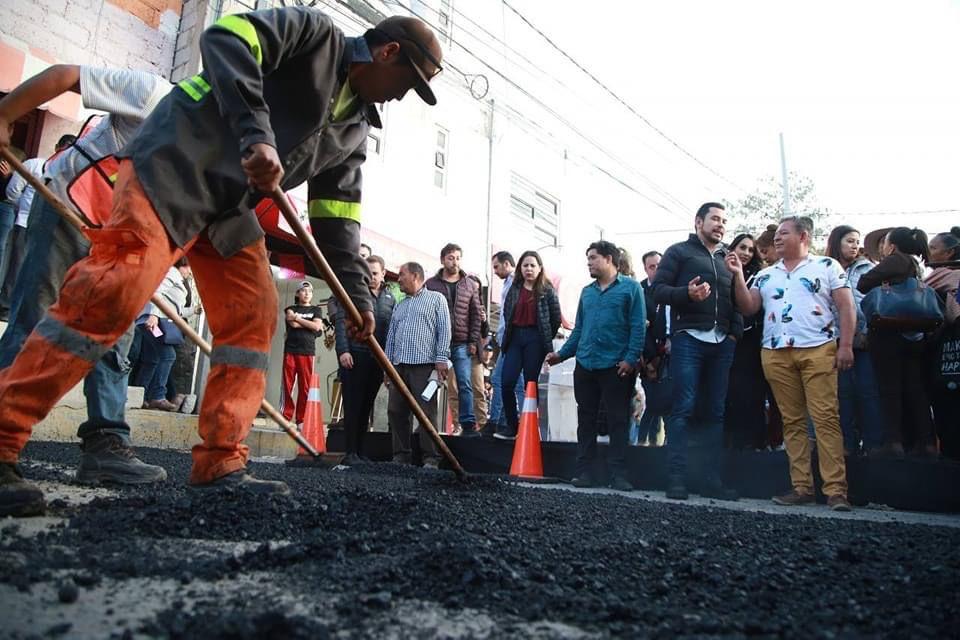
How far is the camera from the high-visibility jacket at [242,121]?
2.25 m

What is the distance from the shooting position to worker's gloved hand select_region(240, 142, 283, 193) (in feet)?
7.23

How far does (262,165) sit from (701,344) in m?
3.30

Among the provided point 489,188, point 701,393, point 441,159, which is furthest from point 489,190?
point 701,393

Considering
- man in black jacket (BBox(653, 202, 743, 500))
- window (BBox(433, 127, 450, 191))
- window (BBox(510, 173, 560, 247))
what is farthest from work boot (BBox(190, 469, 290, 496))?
window (BBox(510, 173, 560, 247))

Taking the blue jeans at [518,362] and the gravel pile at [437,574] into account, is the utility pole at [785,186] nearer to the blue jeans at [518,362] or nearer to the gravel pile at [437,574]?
the blue jeans at [518,362]

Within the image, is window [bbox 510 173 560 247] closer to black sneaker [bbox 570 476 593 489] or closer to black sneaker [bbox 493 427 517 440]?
black sneaker [bbox 493 427 517 440]

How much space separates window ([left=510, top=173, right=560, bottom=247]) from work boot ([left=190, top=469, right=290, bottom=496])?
514 inches

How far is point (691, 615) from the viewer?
4.44 feet

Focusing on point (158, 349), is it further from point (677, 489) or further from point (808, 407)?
point (808, 407)

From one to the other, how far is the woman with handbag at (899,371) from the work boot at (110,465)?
4.35 meters

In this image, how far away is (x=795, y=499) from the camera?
4195 mm

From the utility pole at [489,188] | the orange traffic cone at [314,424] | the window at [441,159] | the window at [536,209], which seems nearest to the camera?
the orange traffic cone at [314,424]

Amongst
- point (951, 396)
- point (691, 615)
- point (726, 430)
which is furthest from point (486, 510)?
point (951, 396)

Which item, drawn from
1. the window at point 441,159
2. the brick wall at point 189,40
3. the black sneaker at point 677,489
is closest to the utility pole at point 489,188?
the window at point 441,159
